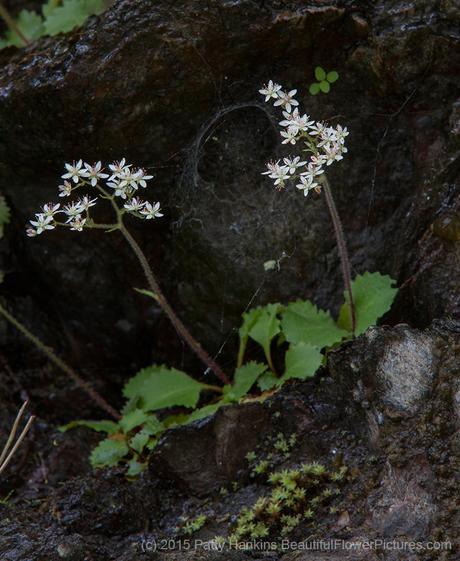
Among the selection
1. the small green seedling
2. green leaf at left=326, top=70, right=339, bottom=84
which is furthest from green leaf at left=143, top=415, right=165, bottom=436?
green leaf at left=326, top=70, right=339, bottom=84

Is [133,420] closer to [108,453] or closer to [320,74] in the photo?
[108,453]

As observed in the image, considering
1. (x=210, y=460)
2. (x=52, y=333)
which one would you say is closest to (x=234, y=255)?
(x=210, y=460)

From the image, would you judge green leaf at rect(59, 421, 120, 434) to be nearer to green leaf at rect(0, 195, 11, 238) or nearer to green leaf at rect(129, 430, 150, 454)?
green leaf at rect(129, 430, 150, 454)

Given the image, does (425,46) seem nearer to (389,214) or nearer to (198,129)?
(389,214)

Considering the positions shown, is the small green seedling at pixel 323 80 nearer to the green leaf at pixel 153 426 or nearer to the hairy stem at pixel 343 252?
the hairy stem at pixel 343 252

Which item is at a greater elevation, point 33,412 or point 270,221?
point 270,221

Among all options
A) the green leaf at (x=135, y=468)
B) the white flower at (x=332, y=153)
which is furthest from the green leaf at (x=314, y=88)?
the green leaf at (x=135, y=468)

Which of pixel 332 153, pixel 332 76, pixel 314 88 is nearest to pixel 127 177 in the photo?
pixel 332 153
